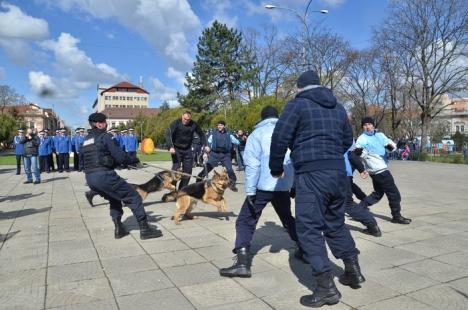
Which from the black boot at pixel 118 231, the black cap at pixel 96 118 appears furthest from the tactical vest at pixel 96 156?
the black boot at pixel 118 231

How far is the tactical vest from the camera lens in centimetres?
607

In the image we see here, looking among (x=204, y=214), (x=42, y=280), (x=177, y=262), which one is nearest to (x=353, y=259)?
(x=177, y=262)

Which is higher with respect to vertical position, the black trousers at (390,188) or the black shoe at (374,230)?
the black trousers at (390,188)

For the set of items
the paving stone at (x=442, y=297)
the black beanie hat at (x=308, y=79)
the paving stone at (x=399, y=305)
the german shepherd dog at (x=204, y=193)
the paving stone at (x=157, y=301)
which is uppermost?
the black beanie hat at (x=308, y=79)

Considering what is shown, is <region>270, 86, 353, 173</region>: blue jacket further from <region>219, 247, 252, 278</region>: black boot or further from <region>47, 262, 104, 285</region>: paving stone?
<region>47, 262, 104, 285</region>: paving stone

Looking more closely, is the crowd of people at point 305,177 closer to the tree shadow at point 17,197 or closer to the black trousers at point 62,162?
the tree shadow at point 17,197

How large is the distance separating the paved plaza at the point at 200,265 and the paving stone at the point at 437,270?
10 millimetres

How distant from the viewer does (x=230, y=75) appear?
53.1 meters

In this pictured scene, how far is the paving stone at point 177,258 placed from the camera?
5.18 m

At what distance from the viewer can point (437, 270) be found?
477cm

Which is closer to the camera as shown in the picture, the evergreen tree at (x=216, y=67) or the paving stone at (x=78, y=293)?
the paving stone at (x=78, y=293)

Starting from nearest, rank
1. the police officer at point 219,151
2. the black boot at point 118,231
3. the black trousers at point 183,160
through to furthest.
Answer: the black boot at point 118,231
the black trousers at point 183,160
the police officer at point 219,151

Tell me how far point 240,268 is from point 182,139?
17.2 ft

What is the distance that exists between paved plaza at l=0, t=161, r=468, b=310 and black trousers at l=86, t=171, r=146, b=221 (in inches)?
20.4
